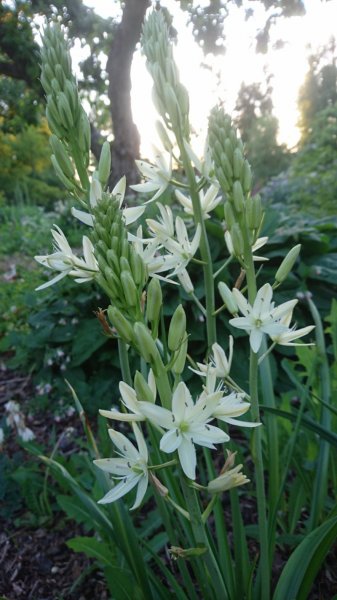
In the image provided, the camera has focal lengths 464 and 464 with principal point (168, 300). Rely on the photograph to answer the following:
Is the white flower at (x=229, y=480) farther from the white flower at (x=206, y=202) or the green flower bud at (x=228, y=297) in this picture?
the white flower at (x=206, y=202)

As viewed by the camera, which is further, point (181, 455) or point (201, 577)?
point (201, 577)

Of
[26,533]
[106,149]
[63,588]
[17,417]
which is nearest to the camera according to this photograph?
[106,149]

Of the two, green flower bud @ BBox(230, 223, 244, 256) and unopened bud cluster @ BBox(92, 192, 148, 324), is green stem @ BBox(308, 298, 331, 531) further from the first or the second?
unopened bud cluster @ BBox(92, 192, 148, 324)

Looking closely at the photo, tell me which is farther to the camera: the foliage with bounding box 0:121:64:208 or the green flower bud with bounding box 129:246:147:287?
the foliage with bounding box 0:121:64:208

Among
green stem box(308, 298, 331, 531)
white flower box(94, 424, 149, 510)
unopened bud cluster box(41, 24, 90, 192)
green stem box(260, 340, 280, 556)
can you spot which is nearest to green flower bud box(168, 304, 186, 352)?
white flower box(94, 424, 149, 510)

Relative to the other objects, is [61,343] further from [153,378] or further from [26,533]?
[153,378]

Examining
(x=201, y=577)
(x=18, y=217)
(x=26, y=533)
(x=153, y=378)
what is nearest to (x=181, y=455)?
(x=153, y=378)
